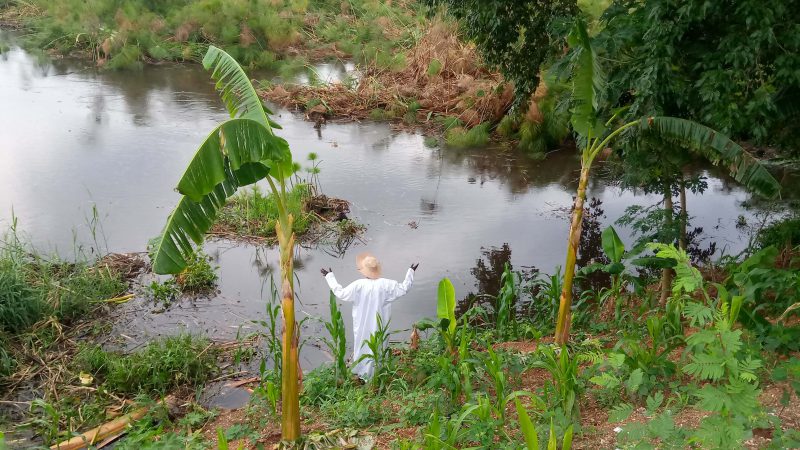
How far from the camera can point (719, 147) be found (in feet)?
18.2

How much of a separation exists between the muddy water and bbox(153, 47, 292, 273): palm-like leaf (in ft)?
8.60

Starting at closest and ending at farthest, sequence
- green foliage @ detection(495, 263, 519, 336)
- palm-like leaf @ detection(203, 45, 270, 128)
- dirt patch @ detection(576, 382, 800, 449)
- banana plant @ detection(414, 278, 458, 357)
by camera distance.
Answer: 1. dirt patch @ detection(576, 382, 800, 449)
2. palm-like leaf @ detection(203, 45, 270, 128)
3. banana plant @ detection(414, 278, 458, 357)
4. green foliage @ detection(495, 263, 519, 336)

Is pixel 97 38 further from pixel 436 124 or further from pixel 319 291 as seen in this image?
pixel 319 291

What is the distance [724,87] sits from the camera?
18.7 ft

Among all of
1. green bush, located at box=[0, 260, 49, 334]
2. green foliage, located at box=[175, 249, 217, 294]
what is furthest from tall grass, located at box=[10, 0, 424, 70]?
green bush, located at box=[0, 260, 49, 334]

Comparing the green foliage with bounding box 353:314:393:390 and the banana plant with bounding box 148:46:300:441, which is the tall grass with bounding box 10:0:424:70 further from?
the banana plant with bounding box 148:46:300:441

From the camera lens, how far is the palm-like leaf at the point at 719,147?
5.60 m

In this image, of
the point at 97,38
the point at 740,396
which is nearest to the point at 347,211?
the point at 740,396

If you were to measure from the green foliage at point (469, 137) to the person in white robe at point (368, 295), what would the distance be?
24.8ft

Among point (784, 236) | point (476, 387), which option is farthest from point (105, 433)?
point (784, 236)

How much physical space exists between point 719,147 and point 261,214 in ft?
19.3

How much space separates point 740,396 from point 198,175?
3.10m

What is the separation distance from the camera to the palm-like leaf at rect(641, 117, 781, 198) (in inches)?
220

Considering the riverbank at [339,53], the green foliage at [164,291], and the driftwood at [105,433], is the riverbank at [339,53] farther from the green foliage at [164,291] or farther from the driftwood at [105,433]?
the driftwood at [105,433]
